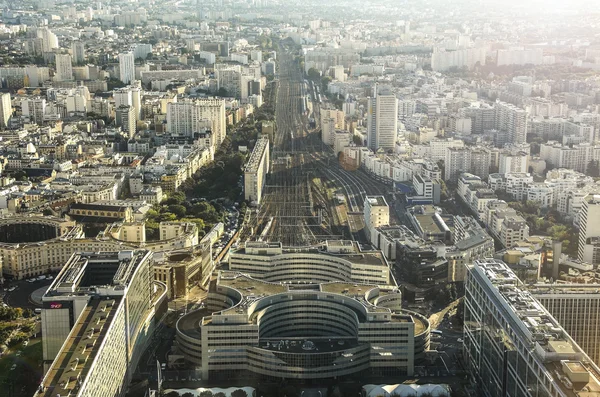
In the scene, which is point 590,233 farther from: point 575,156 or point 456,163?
point 575,156

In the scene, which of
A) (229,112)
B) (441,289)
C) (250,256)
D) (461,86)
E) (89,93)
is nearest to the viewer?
(250,256)

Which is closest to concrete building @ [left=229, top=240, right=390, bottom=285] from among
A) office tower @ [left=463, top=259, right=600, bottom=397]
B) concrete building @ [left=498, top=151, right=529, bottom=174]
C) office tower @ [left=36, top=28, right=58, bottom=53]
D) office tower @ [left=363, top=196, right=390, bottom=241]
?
office tower @ [left=463, top=259, right=600, bottom=397]

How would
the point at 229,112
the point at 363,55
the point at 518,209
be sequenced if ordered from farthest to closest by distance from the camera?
the point at 363,55 → the point at 229,112 → the point at 518,209

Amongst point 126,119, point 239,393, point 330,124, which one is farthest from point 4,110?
point 239,393

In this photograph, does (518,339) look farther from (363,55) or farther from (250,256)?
(363,55)

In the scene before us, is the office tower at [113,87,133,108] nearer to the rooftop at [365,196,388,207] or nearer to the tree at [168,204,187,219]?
the tree at [168,204,187,219]

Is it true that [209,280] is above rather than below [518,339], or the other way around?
below

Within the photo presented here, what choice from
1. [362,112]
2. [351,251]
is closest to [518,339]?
[351,251]
